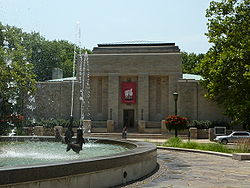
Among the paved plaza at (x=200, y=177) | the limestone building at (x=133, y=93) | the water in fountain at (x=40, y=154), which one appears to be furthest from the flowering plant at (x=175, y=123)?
the limestone building at (x=133, y=93)

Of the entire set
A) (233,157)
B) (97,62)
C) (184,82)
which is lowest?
(233,157)

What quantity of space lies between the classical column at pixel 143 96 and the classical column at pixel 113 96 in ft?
10.5

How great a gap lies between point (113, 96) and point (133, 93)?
2.90 m

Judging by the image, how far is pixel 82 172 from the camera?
7277 millimetres

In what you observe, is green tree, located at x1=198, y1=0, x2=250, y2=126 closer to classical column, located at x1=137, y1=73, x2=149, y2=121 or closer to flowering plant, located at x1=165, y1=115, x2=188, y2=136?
flowering plant, located at x1=165, y1=115, x2=188, y2=136

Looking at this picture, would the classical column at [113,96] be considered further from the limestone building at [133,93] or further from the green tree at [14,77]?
the green tree at [14,77]

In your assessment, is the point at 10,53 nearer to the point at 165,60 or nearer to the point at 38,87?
the point at 38,87

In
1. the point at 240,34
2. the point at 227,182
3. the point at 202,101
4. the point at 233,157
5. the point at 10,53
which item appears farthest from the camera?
the point at 202,101

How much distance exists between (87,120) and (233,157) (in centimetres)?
2788

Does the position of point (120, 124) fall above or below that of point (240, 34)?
below

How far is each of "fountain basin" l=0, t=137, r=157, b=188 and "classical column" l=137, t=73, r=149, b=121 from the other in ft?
110

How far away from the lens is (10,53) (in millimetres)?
40156

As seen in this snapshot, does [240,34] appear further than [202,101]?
No

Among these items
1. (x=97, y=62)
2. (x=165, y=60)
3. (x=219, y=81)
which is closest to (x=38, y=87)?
(x=97, y=62)
